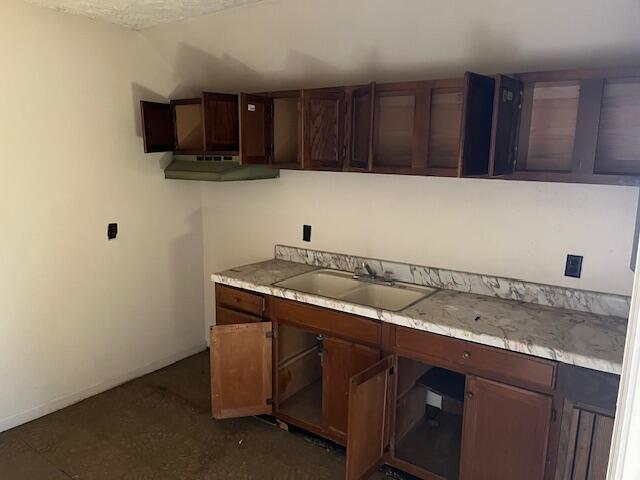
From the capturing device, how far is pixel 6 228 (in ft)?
8.65

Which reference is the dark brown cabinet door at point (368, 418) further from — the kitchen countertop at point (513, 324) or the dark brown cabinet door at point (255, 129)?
the dark brown cabinet door at point (255, 129)

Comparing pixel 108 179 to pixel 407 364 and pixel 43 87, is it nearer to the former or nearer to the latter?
pixel 43 87

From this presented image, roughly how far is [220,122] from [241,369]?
1509mm

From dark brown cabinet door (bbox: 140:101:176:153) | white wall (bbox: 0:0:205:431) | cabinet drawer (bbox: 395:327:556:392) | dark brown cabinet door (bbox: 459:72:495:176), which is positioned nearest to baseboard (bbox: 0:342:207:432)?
white wall (bbox: 0:0:205:431)

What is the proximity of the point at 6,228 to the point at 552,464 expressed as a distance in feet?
9.55

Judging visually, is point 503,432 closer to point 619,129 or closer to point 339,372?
point 339,372

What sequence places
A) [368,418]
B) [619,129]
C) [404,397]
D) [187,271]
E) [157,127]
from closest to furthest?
[619,129] → [368,418] → [404,397] → [157,127] → [187,271]

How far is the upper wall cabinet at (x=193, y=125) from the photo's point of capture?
2.95 meters

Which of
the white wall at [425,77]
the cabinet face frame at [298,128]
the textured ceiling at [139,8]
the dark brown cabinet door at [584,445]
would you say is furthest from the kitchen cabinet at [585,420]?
the textured ceiling at [139,8]

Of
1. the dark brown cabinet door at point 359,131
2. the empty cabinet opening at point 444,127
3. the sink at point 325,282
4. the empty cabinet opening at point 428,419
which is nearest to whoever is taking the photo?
the empty cabinet opening at point 444,127

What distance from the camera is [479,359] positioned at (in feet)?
6.64

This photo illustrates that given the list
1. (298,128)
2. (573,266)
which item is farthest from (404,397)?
(298,128)

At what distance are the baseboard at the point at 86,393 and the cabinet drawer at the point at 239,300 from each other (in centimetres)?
103

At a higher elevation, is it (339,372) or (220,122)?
(220,122)
